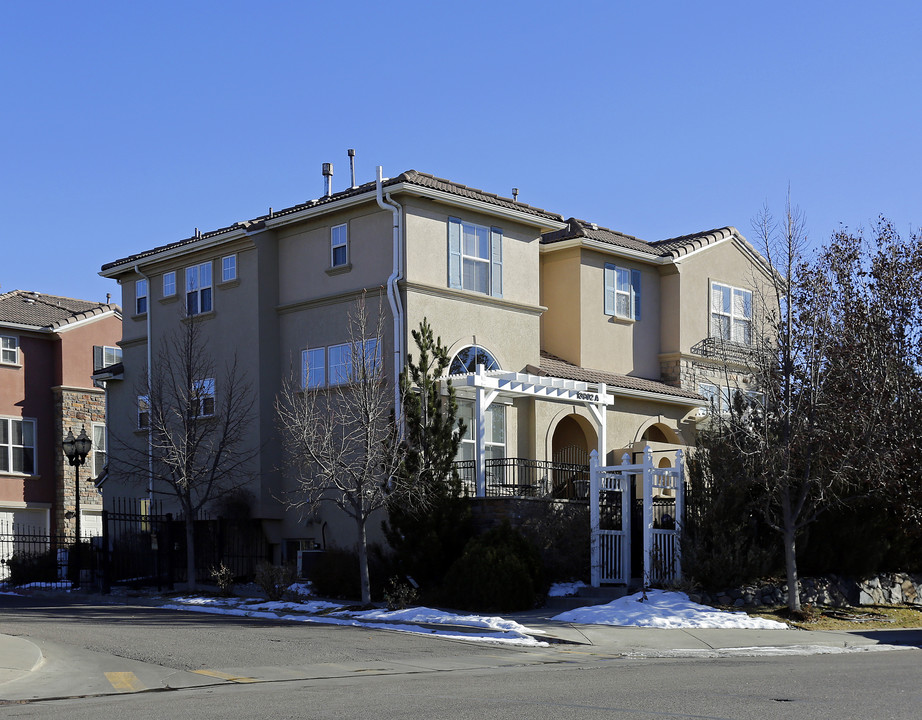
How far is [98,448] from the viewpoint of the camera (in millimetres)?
40781

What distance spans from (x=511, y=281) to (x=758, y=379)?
872 centimetres

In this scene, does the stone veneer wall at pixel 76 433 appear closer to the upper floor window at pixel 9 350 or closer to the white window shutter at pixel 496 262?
the upper floor window at pixel 9 350

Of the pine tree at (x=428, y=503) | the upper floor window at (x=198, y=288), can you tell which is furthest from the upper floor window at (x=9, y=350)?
the pine tree at (x=428, y=503)

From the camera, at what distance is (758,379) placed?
21.9 metres

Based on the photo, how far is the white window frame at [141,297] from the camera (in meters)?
33.5

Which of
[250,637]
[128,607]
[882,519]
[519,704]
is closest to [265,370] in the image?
[128,607]

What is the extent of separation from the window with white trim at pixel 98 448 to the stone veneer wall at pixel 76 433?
0.14 metres

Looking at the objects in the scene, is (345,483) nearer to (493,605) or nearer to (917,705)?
(493,605)

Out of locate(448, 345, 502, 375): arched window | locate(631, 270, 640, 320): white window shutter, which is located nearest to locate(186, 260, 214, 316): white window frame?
locate(448, 345, 502, 375): arched window

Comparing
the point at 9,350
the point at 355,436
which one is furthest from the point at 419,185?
the point at 9,350

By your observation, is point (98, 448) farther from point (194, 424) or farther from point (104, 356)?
point (194, 424)

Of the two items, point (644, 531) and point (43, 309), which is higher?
point (43, 309)

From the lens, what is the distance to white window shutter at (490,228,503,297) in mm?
28625

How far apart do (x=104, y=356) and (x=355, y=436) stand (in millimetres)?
18700
